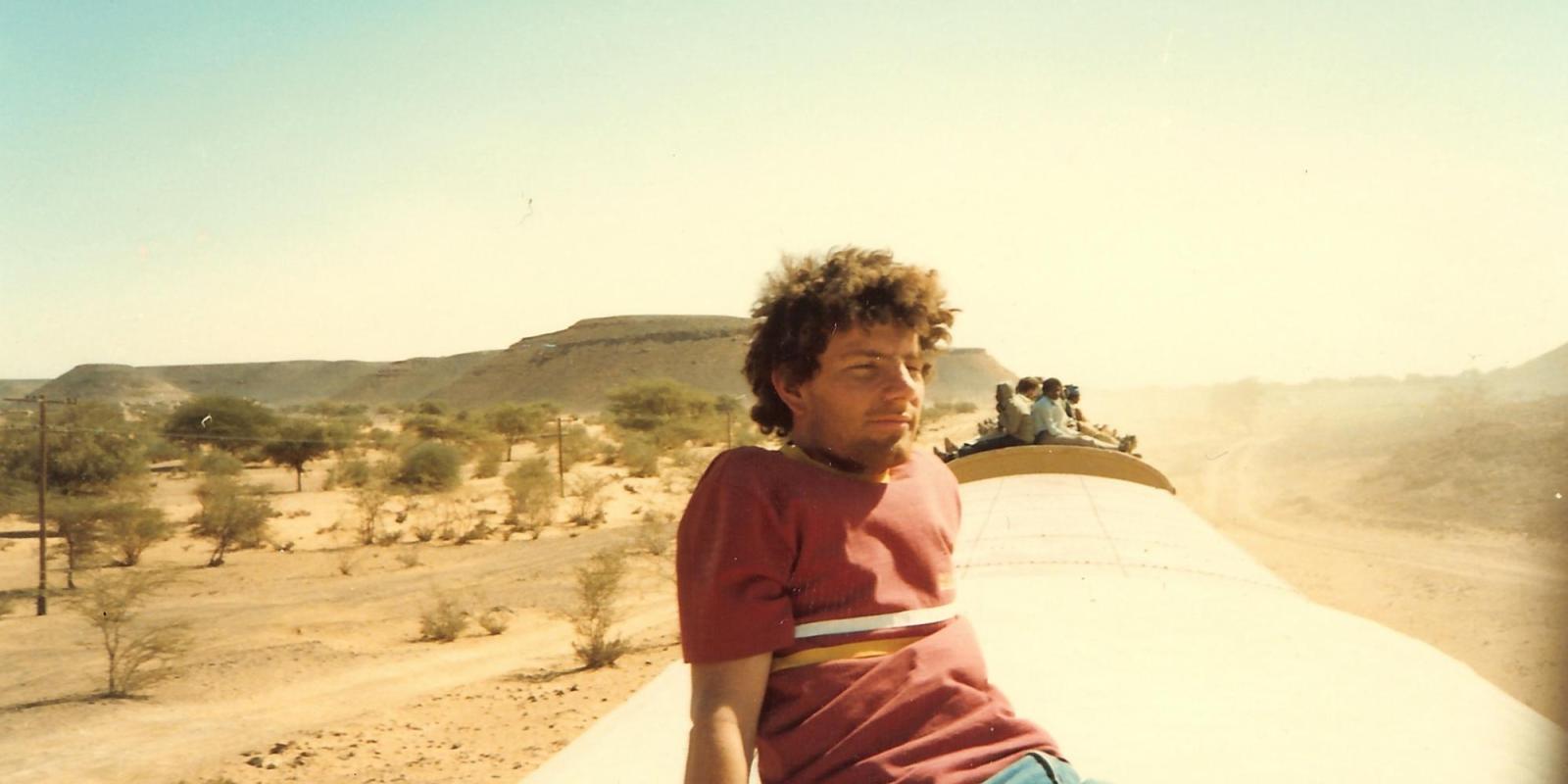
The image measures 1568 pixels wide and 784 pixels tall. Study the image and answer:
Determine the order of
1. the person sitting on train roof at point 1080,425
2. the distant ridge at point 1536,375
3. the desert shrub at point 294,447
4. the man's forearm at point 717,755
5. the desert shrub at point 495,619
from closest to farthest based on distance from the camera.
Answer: the man's forearm at point 717,755 → the person sitting on train roof at point 1080,425 → the desert shrub at point 495,619 → the desert shrub at point 294,447 → the distant ridge at point 1536,375

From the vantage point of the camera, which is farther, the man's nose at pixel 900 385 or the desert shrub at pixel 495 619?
the desert shrub at pixel 495 619

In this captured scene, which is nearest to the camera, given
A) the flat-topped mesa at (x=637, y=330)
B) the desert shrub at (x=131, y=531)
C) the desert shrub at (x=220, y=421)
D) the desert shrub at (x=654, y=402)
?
the desert shrub at (x=131, y=531)

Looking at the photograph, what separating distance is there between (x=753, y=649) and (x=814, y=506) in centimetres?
25

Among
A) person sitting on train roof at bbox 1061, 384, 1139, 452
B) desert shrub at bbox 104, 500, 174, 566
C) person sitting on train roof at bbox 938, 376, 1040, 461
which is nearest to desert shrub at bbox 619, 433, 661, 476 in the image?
desert shrub at bbox 104, 500, 174, 566

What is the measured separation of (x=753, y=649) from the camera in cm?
155

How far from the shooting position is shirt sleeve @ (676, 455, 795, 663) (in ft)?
5.08

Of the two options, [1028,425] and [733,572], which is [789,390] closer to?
[733,572]

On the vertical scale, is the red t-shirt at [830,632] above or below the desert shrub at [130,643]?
above

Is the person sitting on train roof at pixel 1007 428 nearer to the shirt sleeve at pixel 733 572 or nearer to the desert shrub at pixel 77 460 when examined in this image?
the shirt sleeve at pixel 733 572

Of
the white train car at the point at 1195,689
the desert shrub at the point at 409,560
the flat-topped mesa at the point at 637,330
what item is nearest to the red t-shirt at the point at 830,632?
the white train car at the point at 1195,689

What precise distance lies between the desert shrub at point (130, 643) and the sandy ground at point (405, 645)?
0.17 metres

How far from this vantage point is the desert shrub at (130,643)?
890cm

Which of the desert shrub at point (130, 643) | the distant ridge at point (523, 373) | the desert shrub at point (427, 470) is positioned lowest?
the desert shrub at point (130, 643)

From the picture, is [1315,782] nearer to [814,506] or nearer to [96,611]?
[814,506]
